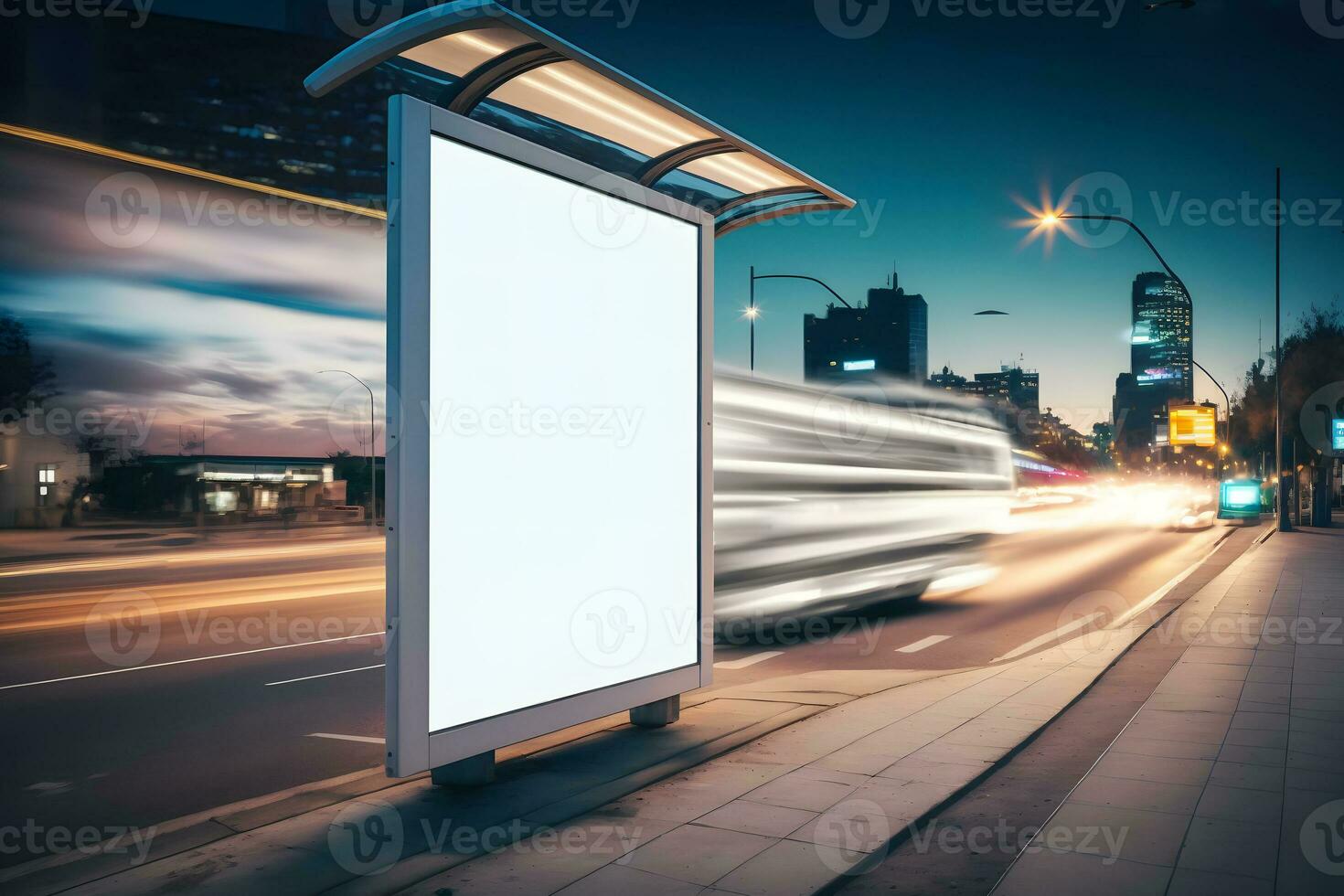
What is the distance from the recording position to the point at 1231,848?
429 centimetres

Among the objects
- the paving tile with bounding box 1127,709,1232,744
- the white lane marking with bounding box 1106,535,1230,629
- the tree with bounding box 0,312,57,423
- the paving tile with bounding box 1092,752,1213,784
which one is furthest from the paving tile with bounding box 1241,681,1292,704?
the tree with bounding box 0,312,57,423

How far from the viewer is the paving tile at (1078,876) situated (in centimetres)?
382

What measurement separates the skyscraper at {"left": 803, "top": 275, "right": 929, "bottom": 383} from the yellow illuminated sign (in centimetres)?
2035

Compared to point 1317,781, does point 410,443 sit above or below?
above

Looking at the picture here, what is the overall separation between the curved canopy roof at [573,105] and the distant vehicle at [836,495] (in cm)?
335

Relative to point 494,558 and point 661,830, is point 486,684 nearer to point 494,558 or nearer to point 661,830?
point 494,558

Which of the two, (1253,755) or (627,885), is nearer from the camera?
(627,885)

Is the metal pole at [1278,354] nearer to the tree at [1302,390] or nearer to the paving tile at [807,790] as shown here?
the tree at [1302,390]

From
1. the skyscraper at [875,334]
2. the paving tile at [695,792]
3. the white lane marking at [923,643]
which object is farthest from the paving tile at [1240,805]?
the skyscraper at [875,334]

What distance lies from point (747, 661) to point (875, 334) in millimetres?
75453

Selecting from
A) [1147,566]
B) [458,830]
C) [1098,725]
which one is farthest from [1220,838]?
[1147,566]

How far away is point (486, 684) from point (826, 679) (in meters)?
4.59

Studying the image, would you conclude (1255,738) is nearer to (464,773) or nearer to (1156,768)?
(1156,768)
